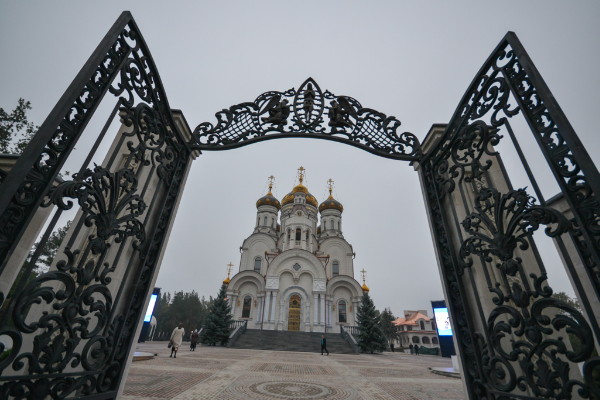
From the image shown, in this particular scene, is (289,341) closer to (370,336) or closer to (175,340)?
(370,336)

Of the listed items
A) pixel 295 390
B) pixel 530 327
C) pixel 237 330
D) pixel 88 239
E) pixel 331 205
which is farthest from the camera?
pixel 331 205

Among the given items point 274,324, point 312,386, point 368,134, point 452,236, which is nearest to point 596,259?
point 452,236

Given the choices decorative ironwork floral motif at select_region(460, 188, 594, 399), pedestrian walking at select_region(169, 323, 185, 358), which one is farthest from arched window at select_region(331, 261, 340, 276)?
decorative ironwork floral motif at select_region(460, 188, 594, 399)

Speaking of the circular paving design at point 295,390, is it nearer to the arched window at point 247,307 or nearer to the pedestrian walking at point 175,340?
the pedestrian walking at point 175,340

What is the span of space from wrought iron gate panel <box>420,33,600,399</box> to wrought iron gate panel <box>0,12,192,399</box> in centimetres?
264

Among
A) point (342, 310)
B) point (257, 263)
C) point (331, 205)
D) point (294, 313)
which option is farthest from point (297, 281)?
point (331, 205)

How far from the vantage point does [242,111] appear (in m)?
3.25

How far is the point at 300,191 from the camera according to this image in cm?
3253

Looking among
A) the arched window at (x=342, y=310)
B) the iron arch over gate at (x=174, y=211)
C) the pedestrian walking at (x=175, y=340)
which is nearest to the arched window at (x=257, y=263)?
the arched window at (x=342, y=310)

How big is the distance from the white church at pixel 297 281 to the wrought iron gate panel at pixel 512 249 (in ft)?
70.2

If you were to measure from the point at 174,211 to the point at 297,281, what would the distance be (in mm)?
22396

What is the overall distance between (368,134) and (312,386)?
481 centimetres

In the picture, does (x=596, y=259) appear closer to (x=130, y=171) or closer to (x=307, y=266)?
(x=130, y=171)

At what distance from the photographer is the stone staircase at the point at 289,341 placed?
18.1 m
